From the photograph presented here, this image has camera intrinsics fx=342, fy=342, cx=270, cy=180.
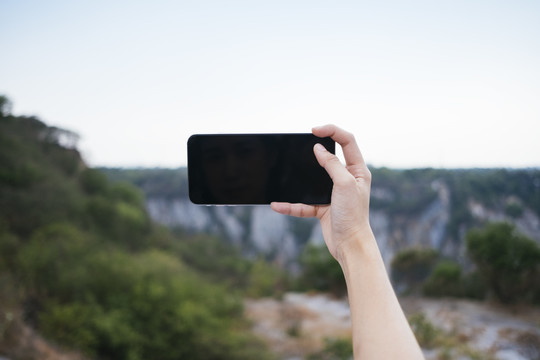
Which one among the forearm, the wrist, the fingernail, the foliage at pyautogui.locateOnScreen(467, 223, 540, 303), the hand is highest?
the fingernail

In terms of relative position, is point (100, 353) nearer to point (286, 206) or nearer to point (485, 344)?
point (286, 206)

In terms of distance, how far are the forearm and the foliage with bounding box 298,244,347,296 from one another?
61.7 ft

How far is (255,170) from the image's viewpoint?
144cm

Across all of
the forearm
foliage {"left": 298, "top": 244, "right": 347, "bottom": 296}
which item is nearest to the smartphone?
the forearm

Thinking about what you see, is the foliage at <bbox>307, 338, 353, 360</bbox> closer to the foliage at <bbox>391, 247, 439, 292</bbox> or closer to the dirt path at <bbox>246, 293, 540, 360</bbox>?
the dirt path at <bbox>246, 293, 540, 360</bbox>

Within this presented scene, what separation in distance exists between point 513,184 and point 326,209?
23546 mm

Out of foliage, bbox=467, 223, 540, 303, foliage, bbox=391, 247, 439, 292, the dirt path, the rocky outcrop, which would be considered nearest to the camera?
the dirt path

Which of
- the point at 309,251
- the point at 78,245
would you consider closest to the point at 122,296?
the point at 78,245

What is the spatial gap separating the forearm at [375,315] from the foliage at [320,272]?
18793 mm

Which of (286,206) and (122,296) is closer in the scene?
(286,206)

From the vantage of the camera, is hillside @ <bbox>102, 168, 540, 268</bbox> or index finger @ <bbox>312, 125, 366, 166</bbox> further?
hillside @ <bbox>102, 168, 540, 268</bbox>

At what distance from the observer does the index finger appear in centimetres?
127

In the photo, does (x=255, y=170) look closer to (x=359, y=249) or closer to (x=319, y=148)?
(x=319, y=148)

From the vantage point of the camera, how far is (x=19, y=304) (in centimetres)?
759
